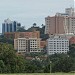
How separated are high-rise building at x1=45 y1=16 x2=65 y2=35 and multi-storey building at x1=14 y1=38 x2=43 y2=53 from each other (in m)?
14.0

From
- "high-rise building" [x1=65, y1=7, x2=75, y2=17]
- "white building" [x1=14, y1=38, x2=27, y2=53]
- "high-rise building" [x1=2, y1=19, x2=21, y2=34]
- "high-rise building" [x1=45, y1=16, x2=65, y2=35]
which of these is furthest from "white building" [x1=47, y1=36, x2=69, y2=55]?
"high-rise building" [x1=65, y1=7, x2=75, y2=17]

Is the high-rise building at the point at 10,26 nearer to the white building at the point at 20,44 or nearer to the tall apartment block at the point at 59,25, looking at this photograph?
the tall apartment block at the point at 59,25

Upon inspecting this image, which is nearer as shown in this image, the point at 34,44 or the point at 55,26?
the point at 34,44

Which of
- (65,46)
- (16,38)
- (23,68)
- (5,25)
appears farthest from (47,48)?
(23,68)

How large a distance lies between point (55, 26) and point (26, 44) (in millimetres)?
18153

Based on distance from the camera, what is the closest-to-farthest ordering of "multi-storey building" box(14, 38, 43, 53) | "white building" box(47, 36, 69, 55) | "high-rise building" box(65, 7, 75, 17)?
"white building" box(47, 36, 69, 55)
"multi-storey building" box(14, 38, 43, 53)
"high-rise building" box(65, 7, 75, 17)

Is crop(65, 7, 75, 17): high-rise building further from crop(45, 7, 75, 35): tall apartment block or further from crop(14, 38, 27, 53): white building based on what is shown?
crop(14, 38, 27, 53): white building

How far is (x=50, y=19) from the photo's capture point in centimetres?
10875

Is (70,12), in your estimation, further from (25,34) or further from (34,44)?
(34,44)

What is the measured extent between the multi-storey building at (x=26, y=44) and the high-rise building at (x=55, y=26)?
1402cm

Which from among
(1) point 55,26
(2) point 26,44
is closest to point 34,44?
(2) point 26,44

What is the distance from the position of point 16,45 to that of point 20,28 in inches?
1034

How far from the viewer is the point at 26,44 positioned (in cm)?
8694

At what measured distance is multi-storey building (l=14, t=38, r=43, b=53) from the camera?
8312 centimetres
